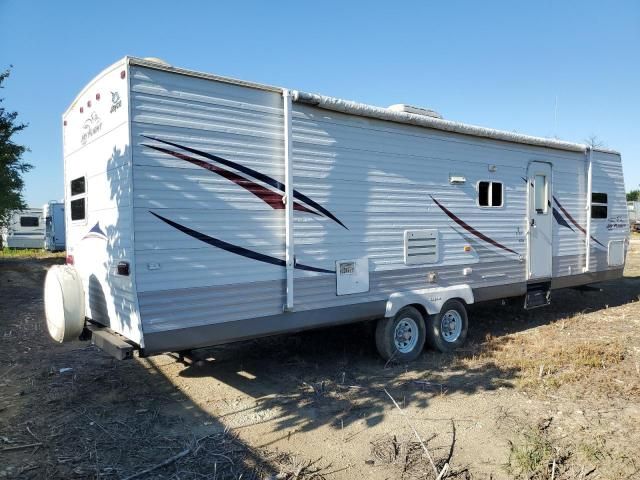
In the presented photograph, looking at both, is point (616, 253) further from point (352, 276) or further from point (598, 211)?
point (352, 276)

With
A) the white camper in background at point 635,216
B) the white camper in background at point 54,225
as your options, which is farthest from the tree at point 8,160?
the white camper in background at point 635,216

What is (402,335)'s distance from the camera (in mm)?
6469

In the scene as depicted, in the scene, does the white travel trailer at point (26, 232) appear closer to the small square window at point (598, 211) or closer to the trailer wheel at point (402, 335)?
the trailer wheel at point (402, 335)

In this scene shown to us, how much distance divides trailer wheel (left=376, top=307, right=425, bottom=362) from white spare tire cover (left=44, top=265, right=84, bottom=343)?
11.1 ft

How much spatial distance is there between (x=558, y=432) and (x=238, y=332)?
2996 mm

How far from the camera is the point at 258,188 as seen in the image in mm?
5047

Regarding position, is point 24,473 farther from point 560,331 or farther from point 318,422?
point 560,331

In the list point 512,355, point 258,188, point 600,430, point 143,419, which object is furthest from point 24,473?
point 512,355

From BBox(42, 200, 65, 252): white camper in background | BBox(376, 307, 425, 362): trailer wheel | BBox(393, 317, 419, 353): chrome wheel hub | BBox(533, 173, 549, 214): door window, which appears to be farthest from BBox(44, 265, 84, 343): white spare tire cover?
BBox(42, 200, 65, 252): white camper in background

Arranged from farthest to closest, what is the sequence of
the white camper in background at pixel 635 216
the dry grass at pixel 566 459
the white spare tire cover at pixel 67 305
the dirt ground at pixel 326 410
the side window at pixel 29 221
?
the white camper in background at pixel 635 216 < the side window at pixel 29 221 < the white spare tire cover at pixel 67 305 < the dirt ground at pixel 326 410 < the dry grass at pixel 566 459

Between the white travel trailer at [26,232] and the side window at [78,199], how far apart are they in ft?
74.4

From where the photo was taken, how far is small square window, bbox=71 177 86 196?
5.64 metres

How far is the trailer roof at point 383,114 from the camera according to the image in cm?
462

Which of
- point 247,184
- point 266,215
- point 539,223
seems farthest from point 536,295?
point 247,184
